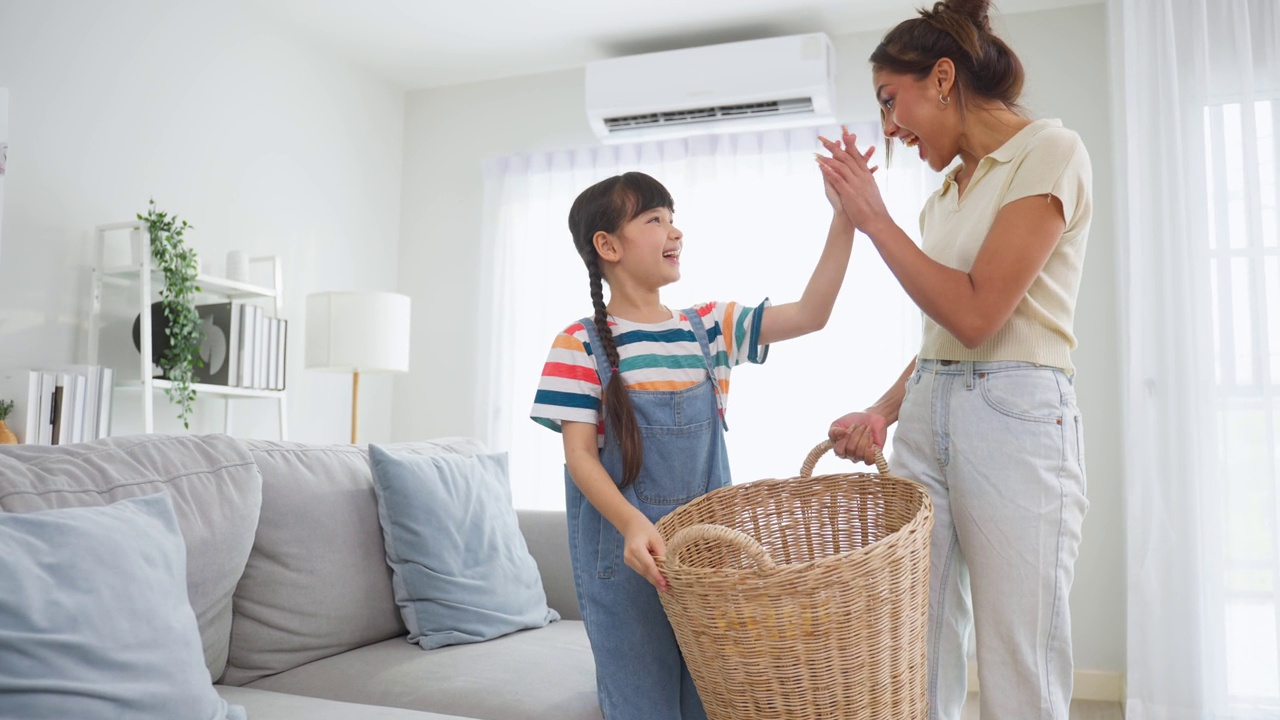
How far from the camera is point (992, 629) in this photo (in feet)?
4.11

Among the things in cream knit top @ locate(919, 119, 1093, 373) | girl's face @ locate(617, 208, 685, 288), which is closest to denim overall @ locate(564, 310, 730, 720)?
girl's face @ locate(617, 208, 685, 288)

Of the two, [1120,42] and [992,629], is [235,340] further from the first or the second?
[1120,42]

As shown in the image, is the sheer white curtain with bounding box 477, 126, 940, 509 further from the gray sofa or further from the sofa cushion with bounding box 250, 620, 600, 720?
the sofa cushion with bounding box 250, 620, 600, 720

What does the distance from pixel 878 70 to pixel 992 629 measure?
2.78ft

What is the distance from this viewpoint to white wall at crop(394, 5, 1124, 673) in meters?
3.56

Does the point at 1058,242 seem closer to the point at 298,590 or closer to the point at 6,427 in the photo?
the point at 298,590

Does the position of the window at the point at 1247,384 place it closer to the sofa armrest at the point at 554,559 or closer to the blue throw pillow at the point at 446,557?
the sofa armrest at the point at 554,559

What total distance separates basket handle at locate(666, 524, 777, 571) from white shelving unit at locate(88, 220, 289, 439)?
93.2 inches

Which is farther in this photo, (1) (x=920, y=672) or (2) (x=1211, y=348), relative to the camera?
(2) (x=1211, y=348)

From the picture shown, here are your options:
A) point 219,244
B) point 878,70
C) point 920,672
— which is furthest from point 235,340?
point 920,672

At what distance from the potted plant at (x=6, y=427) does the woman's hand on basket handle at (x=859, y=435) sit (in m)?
2.21

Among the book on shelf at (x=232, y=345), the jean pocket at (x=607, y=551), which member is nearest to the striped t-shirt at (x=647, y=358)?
the jean pocket at (x=607, y=551)

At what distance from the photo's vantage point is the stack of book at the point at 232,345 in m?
3.30

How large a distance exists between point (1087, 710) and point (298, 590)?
2.77 metres
